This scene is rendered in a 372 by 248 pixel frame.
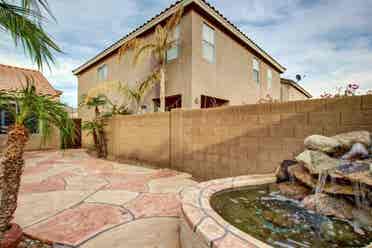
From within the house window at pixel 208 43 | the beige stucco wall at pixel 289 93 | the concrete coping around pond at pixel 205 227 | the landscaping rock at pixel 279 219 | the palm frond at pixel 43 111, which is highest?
the house window at pixel 208 43

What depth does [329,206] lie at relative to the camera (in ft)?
6.86

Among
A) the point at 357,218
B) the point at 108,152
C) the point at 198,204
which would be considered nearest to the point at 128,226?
the point at 198,204

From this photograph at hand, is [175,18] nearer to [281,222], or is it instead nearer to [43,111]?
[43,111]

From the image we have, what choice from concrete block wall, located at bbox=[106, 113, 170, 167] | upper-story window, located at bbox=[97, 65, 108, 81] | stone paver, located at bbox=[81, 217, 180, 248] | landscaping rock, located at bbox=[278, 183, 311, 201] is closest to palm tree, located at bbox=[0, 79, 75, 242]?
stone paver, located at bbox=[81, 217, 180, 248]

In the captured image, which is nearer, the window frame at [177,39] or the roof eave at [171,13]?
the roof eave at [171,13]

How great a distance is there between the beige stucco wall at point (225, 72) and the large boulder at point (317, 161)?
4415 millimetres

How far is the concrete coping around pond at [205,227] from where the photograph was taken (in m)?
1.21

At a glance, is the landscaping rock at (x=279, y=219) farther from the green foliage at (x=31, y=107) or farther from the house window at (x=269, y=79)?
the house window at (x=269, y=79)

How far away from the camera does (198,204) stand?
184cm

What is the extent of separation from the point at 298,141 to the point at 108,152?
7.00 metres

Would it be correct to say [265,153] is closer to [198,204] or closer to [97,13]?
[198,204]

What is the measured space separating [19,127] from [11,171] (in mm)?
384

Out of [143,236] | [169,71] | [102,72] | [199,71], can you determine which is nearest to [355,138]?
[143,236]

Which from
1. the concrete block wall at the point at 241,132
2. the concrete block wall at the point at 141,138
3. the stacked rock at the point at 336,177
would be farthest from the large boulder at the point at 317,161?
the concrete block wall at the point at 141,138
